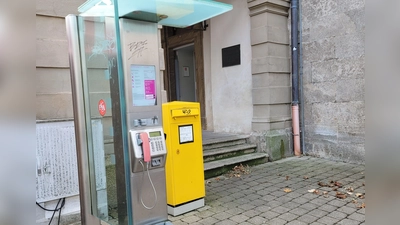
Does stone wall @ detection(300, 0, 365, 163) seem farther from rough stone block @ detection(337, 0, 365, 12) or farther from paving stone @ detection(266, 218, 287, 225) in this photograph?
paving stone @ detection(266, 218, 287, 225)

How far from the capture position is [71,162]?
327cm

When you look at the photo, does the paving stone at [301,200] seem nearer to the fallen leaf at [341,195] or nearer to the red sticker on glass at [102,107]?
the fallen leaf at [341,195]

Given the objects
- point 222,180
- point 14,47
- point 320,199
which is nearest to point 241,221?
point 320,199

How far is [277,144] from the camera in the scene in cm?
583

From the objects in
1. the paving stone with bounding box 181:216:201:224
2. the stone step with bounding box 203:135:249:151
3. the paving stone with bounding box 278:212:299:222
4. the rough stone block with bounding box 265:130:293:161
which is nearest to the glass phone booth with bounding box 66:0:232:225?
the paving stone with bounding box 181:216:201:224

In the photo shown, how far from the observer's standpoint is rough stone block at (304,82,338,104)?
5500 mm

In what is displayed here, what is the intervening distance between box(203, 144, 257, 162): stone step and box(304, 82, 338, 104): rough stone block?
152 centimetres

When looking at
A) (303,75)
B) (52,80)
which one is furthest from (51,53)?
(303,75)

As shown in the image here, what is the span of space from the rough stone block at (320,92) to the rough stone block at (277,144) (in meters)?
0.89

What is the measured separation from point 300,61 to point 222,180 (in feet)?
10.1

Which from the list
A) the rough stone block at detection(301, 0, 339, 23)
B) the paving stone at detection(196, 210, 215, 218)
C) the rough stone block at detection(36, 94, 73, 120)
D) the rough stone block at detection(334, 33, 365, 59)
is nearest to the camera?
the rough stone block at detection(36, 94, 73, 120)

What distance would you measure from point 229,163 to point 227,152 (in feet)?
1.22

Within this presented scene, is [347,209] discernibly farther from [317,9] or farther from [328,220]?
[317,9]

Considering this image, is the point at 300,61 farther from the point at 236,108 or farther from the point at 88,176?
the point at 88,176
